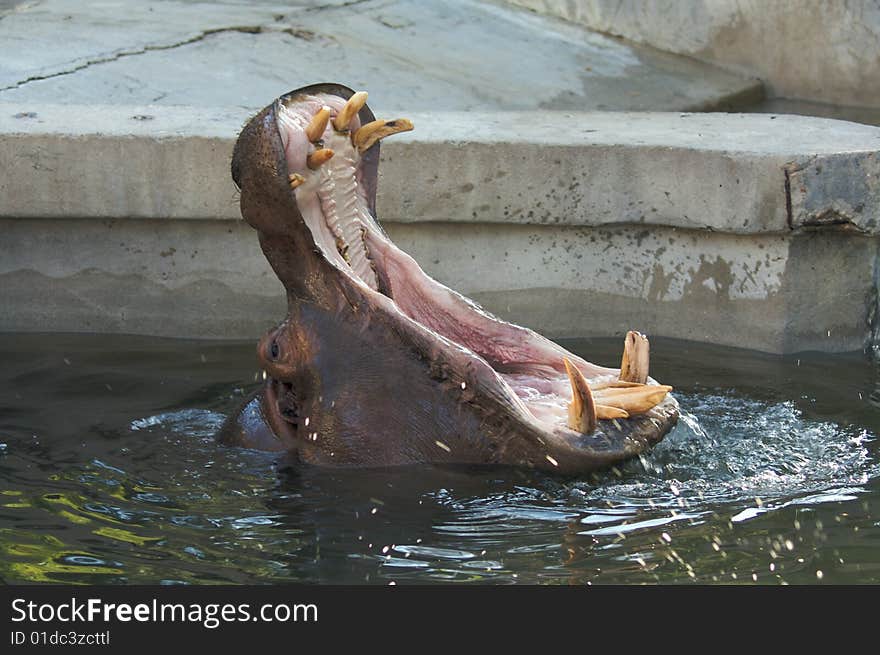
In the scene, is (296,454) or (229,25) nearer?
(296,454)

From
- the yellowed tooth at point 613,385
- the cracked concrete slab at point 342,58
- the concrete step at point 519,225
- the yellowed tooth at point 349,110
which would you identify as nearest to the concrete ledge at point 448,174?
the concrete step at point 519,225

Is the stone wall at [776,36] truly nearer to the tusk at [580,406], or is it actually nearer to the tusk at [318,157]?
the tusk at [580,406]

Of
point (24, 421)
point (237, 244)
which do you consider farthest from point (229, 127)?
point (24, 421)

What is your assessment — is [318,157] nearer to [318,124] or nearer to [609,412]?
[318,124]

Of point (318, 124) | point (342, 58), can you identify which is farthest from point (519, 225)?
point (342, 58)

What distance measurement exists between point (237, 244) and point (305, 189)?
2.10 m

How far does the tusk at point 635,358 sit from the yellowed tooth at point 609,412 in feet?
0.61

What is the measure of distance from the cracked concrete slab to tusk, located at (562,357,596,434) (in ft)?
13.0

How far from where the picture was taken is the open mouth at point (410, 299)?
3752mm

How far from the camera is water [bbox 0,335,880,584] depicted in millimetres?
3521

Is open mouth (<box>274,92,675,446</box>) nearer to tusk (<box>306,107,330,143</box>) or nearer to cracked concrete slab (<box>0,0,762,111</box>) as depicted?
tusk (<box>306,107,330,143</box>)

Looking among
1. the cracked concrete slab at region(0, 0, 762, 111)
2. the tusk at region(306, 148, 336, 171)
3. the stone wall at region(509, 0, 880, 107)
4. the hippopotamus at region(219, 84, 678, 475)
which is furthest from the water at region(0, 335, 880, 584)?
the stone wall at region(509, 0, 880, 107)

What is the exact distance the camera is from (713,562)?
11.5ft
